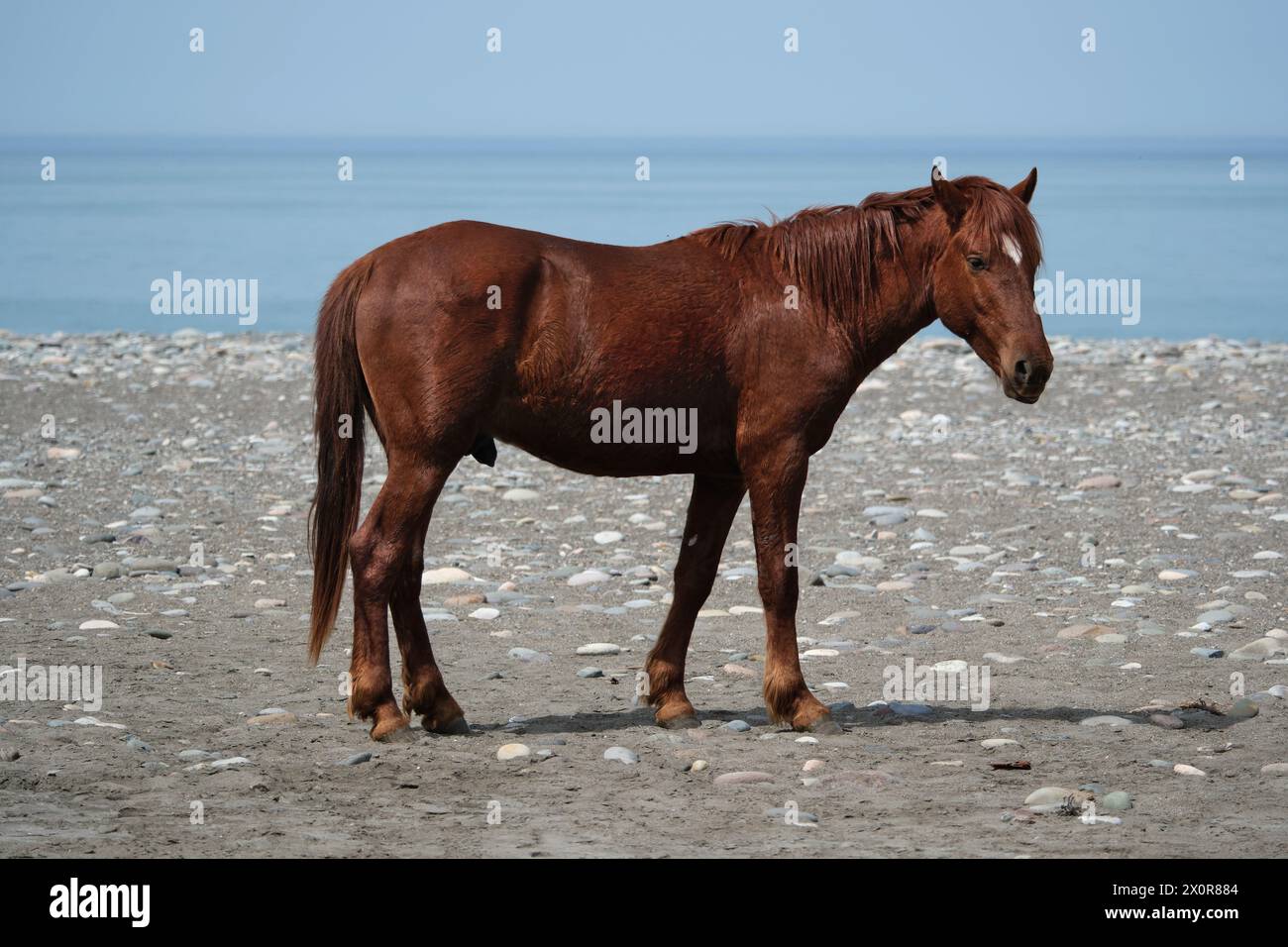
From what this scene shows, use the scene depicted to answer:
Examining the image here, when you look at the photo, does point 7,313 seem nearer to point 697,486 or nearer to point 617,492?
point 617,492

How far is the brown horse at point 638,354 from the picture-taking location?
703 centimetres

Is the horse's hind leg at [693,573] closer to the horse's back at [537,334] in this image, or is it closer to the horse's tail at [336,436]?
the horse's back at [537,334]

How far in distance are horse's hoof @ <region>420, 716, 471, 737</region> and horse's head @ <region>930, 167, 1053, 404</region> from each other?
287 cm

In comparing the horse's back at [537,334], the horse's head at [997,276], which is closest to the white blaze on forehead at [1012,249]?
the horse's head at [997,276]

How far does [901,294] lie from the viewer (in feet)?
24.6

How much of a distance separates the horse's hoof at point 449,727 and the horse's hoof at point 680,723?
912 millimetres

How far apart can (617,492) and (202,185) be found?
9066cm

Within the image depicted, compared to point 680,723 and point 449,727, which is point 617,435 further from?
point 449,727

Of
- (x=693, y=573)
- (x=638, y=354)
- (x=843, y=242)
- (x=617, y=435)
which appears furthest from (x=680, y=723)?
(x=843, y=242)

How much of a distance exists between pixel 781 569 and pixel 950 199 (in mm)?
1834

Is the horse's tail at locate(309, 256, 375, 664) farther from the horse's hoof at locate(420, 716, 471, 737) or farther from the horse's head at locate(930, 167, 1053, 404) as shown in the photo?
the horse's head at locate(930, 167, 1053, 404)

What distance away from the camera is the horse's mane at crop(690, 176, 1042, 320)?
747 cm

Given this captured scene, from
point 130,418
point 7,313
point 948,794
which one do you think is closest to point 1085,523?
point 948,794

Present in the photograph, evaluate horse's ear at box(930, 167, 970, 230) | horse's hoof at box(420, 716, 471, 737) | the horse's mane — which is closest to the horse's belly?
the horse's mane
